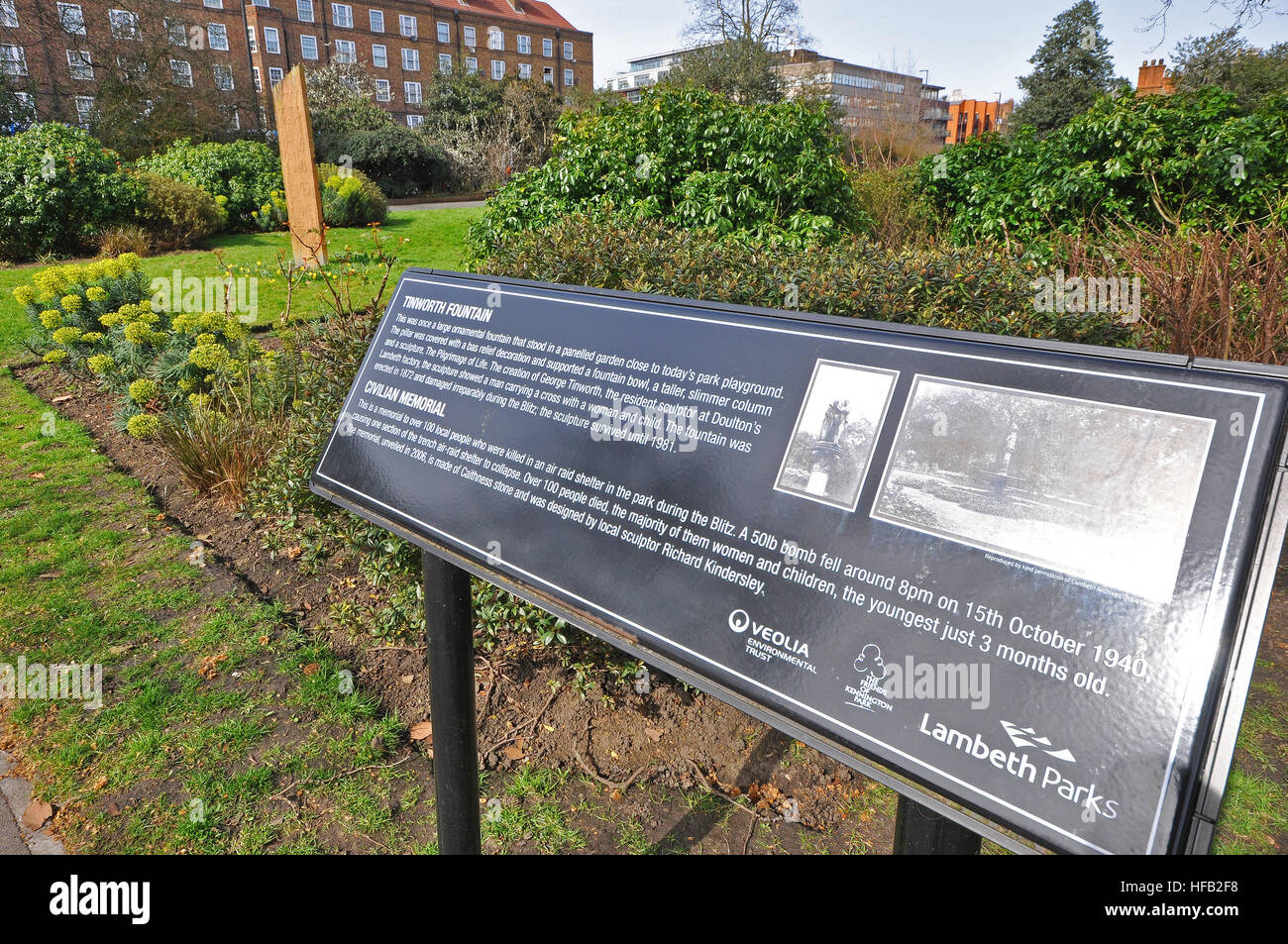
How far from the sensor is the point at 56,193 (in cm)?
1160

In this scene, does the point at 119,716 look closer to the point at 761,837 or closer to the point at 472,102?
the point at 761,837

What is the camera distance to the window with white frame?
23016 mm

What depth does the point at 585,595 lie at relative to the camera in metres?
1.68

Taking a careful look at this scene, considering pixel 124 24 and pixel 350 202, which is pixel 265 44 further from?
pixel 350 202

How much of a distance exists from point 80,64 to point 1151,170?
32.9 meters

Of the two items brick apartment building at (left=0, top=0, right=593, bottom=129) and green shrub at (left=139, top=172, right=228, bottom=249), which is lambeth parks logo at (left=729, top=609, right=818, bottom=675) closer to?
green shrub at (left=139, top=172, right=228, bottom=249)

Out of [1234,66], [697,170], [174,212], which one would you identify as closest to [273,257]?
Answer: [174,212]

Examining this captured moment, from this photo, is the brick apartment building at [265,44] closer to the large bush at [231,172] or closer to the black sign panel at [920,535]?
the large bush at [231,172]

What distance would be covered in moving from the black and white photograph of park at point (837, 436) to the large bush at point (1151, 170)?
6.43 metres

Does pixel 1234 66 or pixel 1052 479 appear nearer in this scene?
pixel 1052 479

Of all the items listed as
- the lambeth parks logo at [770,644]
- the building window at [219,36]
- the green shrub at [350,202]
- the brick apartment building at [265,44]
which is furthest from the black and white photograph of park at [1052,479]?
the building window at [219,36]

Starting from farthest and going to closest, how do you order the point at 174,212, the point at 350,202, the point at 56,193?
the point at 350,202 < the point at 174,212 < the point at 56,193

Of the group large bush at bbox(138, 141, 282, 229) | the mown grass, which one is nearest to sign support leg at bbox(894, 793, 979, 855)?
the mown grass

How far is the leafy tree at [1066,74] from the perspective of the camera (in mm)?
29562
